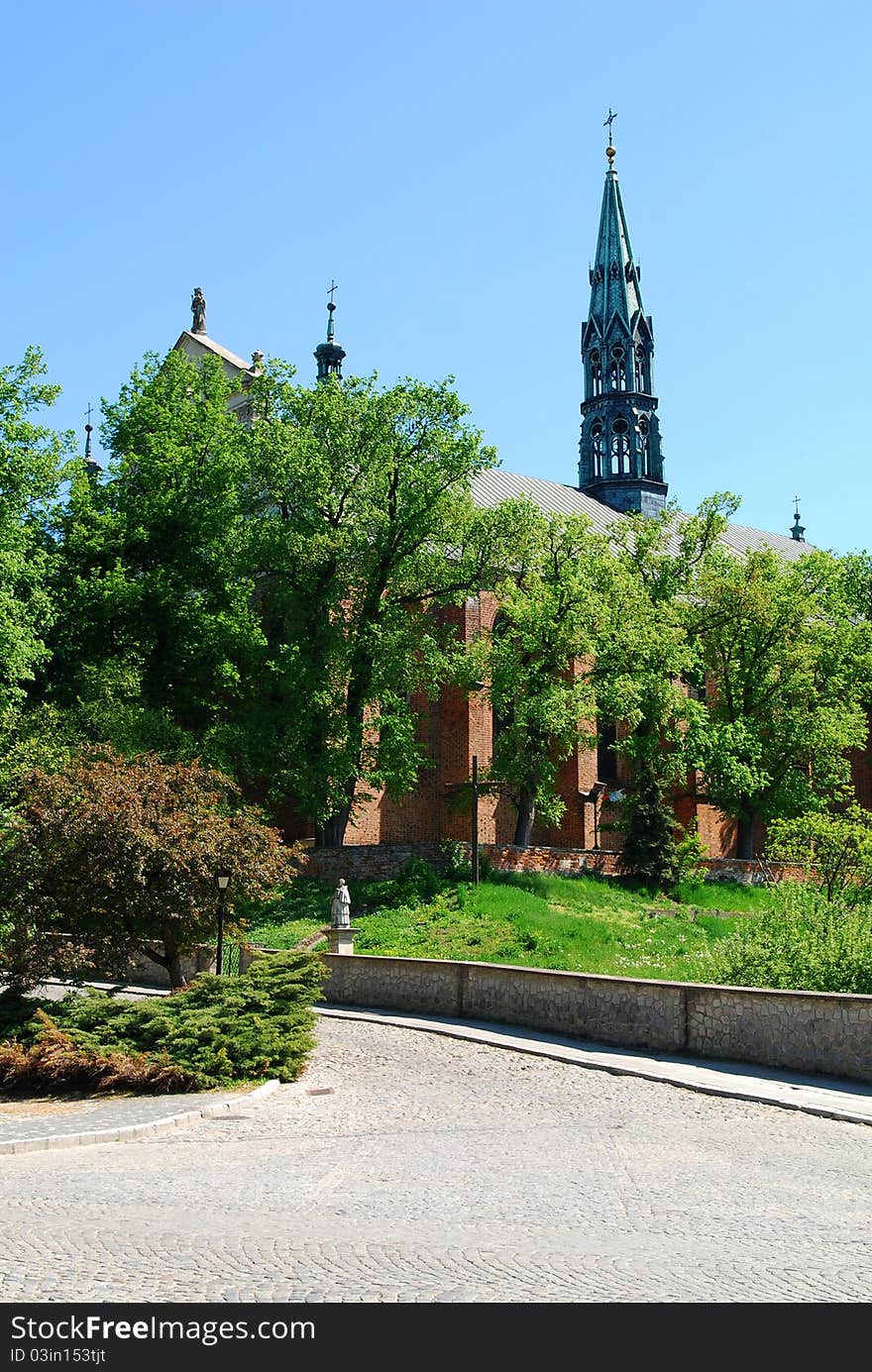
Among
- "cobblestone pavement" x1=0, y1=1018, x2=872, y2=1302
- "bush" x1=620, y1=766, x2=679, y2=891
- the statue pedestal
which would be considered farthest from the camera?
"bush" x1=620, y1=766, x2=679, y2=891

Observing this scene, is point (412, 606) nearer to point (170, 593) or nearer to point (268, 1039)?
point (170, 593)

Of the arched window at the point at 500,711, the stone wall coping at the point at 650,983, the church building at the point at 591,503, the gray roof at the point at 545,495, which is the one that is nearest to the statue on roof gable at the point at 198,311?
the church building at the point at 591,503

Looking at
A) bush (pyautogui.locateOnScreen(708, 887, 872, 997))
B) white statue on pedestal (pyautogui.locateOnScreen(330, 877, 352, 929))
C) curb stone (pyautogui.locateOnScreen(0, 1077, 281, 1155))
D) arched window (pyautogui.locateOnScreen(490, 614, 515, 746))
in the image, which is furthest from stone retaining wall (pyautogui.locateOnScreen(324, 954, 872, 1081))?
arched window (pyautogui.locateOnScreen(490, 614, 515, 746))

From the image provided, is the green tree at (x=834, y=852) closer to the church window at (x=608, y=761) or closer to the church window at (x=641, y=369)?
the church window at (x=608, y=761)

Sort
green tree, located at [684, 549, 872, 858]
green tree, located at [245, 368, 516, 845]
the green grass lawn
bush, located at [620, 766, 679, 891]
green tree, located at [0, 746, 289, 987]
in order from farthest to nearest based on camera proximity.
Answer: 1. green tree, located at [684, 549, 872, 858]
2. bush, located at [620, 766, 679, 891]
3. green tree, located at [245, 368, 516, 845]
4. the green grass lawn
5. green tree, located at [0, 746, 289, 987]

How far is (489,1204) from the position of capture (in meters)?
8.33

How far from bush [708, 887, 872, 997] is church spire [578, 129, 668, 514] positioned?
120 ft

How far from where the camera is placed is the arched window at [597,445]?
180ft

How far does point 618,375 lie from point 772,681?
61.5ft

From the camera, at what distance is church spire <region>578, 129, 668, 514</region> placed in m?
53.9

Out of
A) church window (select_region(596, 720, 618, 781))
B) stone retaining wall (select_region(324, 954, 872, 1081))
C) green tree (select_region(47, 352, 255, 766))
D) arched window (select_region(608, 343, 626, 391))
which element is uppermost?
arched window (select_region(608, 343, 626, 391))

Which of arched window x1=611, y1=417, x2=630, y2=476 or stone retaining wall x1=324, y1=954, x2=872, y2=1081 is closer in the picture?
stone retaining wall x1=324, y1=954, x2=872, y2=1081

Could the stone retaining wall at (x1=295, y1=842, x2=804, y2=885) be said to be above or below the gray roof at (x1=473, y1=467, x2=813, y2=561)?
below

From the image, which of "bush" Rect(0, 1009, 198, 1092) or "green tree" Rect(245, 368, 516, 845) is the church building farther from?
"bush" Rect(0, 1009, 198, 1092)
